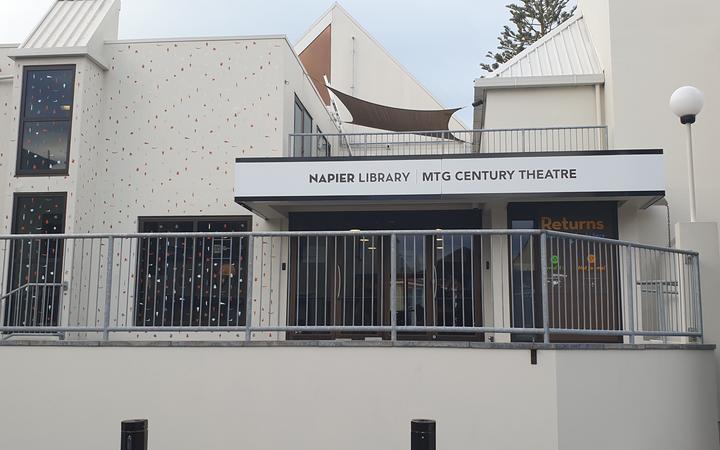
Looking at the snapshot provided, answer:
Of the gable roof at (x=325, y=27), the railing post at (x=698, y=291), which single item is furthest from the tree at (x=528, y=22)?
the railing post at (x=698, y=291)

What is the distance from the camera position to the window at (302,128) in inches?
615

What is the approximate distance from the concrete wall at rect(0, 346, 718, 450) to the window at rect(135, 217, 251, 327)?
24.4 inches

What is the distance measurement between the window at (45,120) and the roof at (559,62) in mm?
8025

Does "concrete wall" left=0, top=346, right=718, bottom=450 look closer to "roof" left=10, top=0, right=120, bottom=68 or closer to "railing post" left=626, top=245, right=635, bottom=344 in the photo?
"railing post" left=626, top=245, right=635, bottom=344

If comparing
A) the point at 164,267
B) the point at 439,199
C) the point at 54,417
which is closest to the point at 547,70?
the point at 439,199

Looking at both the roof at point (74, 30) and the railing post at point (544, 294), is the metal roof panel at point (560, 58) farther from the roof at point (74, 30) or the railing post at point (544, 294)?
the railing post at point (544, 294)

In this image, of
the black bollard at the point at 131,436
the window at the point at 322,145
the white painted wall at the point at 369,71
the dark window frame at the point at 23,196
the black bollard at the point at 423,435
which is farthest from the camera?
the white painted wall at the point at 369,71

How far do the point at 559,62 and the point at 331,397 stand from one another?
1117 centimetres

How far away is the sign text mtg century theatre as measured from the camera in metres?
11.9

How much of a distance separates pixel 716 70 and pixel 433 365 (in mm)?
9584

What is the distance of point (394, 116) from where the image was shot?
19219mm

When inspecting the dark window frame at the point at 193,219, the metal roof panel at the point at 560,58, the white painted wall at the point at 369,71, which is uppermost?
the white painted wall at the point at 369,71

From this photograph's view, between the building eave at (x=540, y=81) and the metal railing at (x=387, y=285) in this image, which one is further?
the building eave at (x=540, y=81)

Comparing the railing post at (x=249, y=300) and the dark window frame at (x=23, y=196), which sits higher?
the dark window frame at (x=23, y=196)
